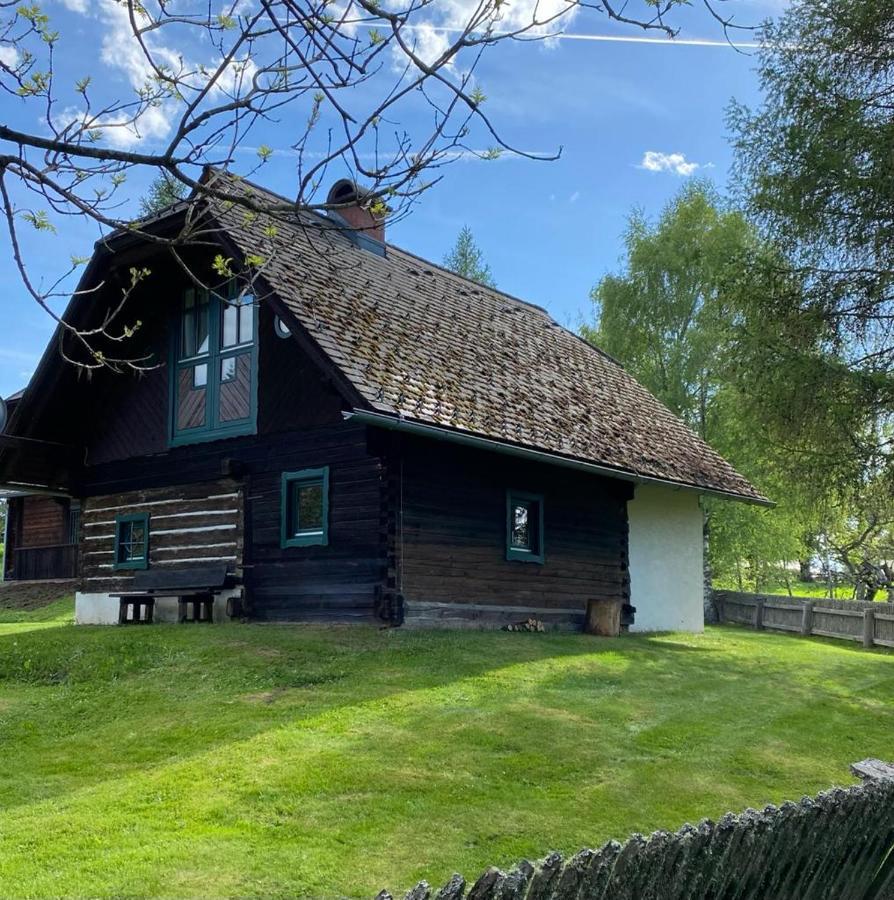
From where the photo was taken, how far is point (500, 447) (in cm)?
1446

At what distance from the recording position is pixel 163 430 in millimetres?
18109

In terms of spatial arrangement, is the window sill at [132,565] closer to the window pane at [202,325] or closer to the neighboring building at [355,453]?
the neighboring building at [355,453]

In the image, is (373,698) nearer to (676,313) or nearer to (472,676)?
(472,676)

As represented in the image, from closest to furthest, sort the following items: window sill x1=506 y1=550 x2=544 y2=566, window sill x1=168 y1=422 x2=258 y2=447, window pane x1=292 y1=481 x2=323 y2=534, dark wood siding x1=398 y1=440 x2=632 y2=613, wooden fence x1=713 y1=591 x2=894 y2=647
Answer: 1. dark wood siding x1=398 y1=440 x2=632 y2=613
2. window pane x1=292 y1=481 x2=323 y2=534
3. window sill x1=168 y1=422 x2=258 y2=447
4. window sill x1=506 y1=550 x2=544 y2=566
5. wooden fence x1=713 y1=591 x2=894 y2=647

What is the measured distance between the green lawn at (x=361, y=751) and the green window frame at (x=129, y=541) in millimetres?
4160

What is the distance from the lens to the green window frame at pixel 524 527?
16656 millimetres

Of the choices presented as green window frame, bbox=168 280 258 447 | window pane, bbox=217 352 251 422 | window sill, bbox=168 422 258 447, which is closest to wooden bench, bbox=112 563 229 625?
window sill, bbox=168 422 258 447

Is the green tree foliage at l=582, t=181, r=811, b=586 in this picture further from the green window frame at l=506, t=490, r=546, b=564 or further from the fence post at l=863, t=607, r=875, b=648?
the green window frame at l=506, t=490, r=546, b=564

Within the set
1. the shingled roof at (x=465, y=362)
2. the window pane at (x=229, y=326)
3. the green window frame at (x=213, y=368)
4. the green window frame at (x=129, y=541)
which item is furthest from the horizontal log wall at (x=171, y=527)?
the shingled roof at (x=465, y=362)

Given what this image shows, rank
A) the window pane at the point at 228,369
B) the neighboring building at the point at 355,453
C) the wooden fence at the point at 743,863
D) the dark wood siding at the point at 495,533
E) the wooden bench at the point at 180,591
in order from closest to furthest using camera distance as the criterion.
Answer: the wooden fence at the point at 743,863
the neighboring building at the point at 355,453
the dark wood siding at the point at 495,533
the wooden bench at the point at 180,591
the window pane at the point at 228,369

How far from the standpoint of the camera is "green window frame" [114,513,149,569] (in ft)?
61.5

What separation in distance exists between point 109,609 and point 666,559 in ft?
36.7

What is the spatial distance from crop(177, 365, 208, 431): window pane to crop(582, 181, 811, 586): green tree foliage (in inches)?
643

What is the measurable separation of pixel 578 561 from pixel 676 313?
1662 centimetres
